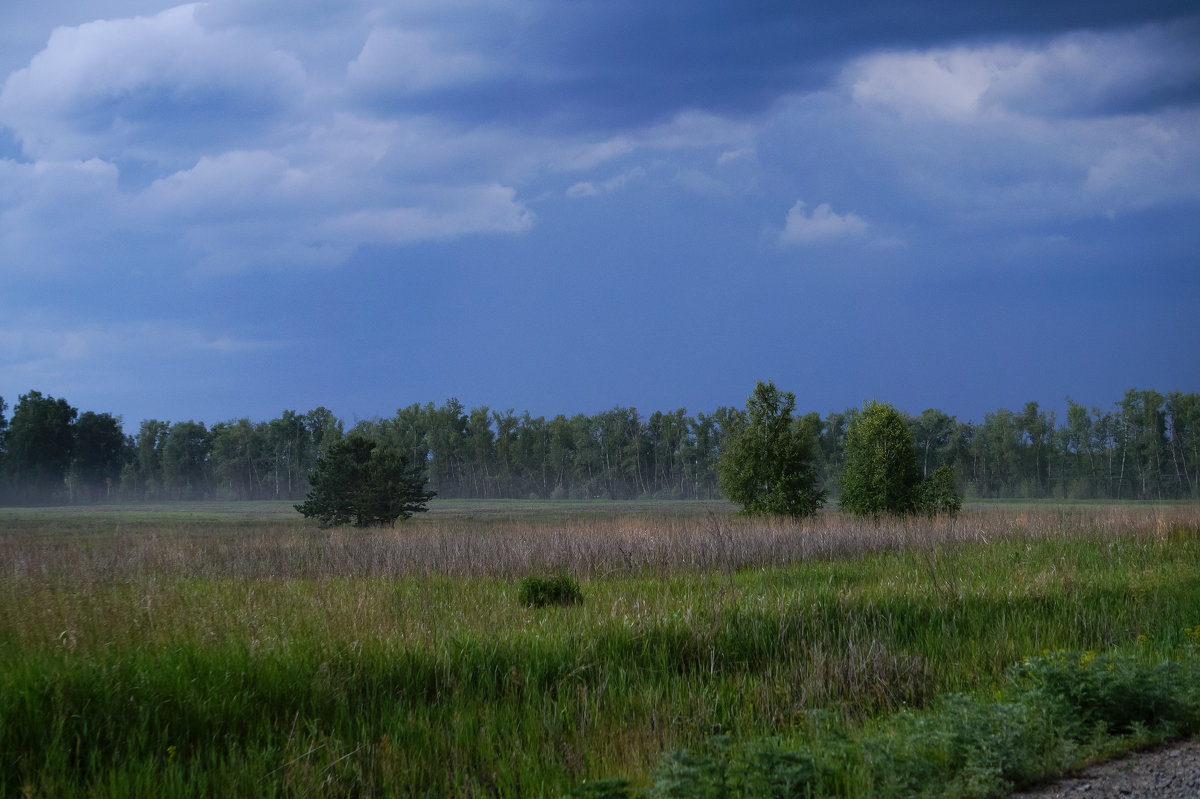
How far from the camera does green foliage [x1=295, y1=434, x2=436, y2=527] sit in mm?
30531

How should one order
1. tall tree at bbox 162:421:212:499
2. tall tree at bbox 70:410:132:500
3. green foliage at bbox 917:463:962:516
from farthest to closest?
1. tall tree at bbox 162:421:212:499
2. tall tree at bbox 70:410:132:500
3. green foliage at bbox 917:463:962:516

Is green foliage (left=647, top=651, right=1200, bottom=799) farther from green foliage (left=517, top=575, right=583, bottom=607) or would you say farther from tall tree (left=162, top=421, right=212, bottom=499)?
tall tree (left=162, top=421, right=212, bottom=499)

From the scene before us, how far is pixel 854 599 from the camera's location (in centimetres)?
952

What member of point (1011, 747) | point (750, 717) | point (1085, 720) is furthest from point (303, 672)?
point (1085, 720)

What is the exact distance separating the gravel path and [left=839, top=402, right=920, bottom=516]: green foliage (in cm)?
2046

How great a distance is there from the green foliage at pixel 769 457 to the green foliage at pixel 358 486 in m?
13.2

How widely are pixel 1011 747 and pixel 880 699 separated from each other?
76.2 inches

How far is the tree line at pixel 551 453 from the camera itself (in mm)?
77062

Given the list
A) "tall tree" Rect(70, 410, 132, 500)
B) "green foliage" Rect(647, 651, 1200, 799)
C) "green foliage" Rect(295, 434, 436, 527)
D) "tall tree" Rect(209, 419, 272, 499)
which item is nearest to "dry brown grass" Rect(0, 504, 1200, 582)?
"green foliage" Rect(647, 651, 1200, 799)

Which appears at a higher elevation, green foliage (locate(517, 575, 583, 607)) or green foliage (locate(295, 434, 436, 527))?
green foliage (locate(295, 434, 436, 527))

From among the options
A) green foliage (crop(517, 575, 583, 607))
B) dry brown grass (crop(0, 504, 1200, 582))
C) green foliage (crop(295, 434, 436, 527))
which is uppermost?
green foliage (crop(295, 434, 436, 527))

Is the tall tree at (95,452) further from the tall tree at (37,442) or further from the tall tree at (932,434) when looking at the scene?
the tall tree at (932,434)

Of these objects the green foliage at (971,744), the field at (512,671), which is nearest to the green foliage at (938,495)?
the field at (512,671)

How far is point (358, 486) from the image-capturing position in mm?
30891
